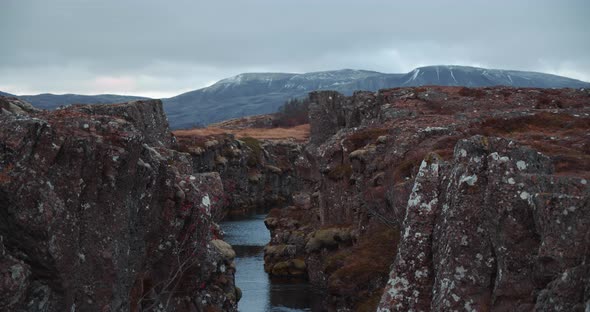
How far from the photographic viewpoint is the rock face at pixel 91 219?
21953 mm

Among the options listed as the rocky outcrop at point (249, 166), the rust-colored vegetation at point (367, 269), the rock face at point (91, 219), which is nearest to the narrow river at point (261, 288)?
the rust-colored vegetation at point (367, 269)

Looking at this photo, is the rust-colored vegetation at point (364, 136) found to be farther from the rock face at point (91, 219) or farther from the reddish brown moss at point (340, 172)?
the rock face at point (91, 219)

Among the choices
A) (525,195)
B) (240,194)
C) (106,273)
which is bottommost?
(240,194)

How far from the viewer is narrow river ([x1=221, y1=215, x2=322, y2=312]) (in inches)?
2099

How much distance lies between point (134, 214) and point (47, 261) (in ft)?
17.0

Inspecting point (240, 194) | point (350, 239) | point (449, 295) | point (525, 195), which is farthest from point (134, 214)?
point (240, 194)

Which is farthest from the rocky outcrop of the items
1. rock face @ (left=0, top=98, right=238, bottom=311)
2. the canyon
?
rock face @ (left=0, top=98, right=238, bottom=311)

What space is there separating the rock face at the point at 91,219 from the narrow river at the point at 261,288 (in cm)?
2055

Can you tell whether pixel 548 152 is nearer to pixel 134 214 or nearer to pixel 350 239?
pixel 134 214

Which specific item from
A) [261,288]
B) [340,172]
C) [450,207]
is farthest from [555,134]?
[261,288]

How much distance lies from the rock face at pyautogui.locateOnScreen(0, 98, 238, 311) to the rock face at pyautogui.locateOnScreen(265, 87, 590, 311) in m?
10.3

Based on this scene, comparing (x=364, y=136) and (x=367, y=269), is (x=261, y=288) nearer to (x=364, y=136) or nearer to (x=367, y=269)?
(x=364, y=136)

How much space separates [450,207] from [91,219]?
13.5 m

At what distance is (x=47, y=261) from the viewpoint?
22.7m
